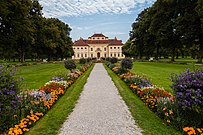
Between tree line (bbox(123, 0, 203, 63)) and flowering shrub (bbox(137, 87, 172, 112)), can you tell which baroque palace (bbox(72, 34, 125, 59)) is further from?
flowering shrub (bbox(137, 87, 172, 112))

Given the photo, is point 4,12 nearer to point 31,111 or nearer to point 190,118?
point 31,111

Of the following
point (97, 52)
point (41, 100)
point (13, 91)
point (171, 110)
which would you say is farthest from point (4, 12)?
point (97, 52)

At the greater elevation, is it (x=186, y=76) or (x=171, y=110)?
(x=186, y=76)

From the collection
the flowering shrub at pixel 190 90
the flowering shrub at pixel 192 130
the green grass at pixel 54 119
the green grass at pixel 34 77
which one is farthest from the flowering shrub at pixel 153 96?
the green grass at pixel 34 77

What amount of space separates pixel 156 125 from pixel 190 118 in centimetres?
89

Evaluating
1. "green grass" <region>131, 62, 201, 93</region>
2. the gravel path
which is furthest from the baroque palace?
the gravel path

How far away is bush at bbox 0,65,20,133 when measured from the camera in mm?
4764

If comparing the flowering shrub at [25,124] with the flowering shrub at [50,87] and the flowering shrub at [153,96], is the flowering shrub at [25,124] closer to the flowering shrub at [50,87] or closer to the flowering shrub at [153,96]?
the flowering shrub at [50,87]

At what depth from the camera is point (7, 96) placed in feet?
15.8

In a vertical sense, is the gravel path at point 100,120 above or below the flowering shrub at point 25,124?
below

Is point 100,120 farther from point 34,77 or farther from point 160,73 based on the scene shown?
point 160,73

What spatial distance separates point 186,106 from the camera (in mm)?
4891

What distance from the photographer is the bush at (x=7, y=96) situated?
4.76m

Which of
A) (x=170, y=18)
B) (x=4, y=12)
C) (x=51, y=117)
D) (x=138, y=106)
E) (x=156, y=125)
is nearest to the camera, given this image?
(x=156, y=125)
